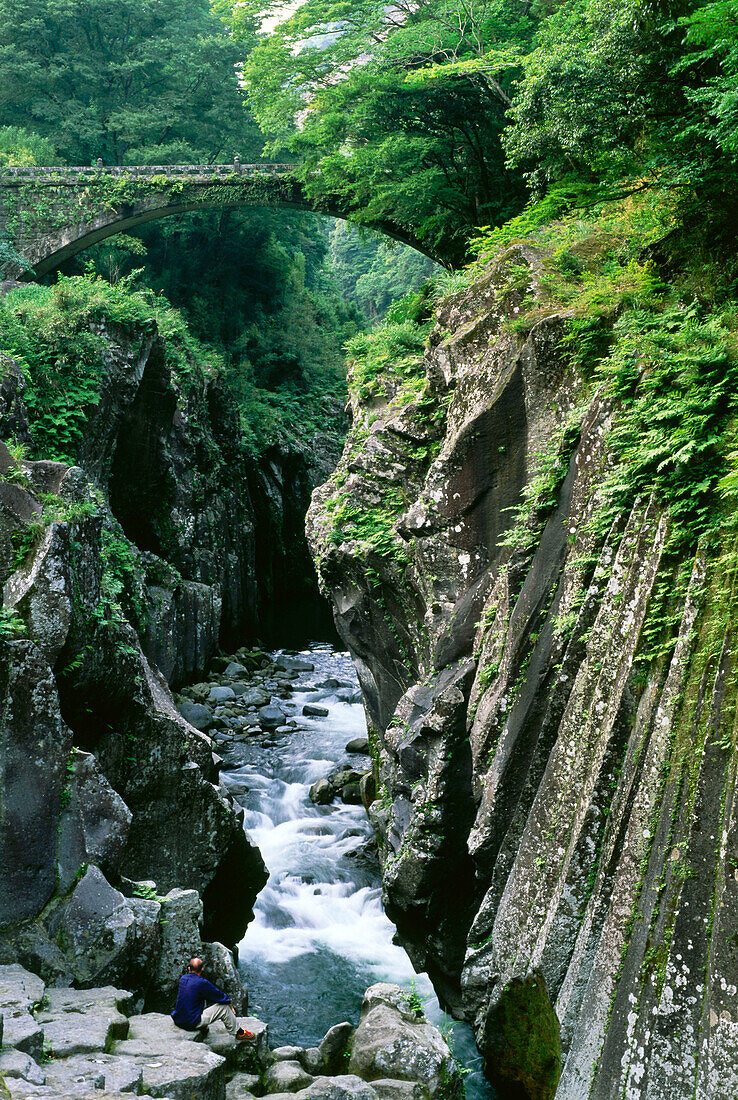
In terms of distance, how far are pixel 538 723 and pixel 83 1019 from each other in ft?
20.0

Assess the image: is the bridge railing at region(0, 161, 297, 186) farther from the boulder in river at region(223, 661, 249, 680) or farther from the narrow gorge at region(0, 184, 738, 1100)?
the boulder in river at region(223, 661, 249, 680)

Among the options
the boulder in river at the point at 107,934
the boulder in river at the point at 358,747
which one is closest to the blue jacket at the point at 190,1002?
the boulder in river at the point at 107,934

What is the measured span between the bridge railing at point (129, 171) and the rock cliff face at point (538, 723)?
18847 millimetres

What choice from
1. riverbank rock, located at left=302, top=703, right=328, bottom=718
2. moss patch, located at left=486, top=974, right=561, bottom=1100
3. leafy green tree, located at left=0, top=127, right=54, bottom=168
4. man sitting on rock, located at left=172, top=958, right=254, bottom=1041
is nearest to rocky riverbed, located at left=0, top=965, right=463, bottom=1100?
man sitting on rock, located at left=172, top=958, right=254, bottom=1041

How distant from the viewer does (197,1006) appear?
27.9 ft

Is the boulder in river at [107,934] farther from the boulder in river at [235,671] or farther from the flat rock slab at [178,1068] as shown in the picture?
the boulder in river at [235,671]

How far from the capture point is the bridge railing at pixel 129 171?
97.6 ft

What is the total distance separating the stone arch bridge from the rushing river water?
70.1ft

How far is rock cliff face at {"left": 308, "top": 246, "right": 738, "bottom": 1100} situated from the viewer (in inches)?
257

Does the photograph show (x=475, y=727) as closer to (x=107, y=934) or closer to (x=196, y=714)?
(x=107, y=934)

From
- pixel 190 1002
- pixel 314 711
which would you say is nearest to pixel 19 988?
pixel 190 1002

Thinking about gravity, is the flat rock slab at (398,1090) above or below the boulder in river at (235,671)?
above

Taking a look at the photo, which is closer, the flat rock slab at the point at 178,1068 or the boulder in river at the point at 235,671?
the flat rock slab at the point at 178,1068

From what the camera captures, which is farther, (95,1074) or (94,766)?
(94,766)
